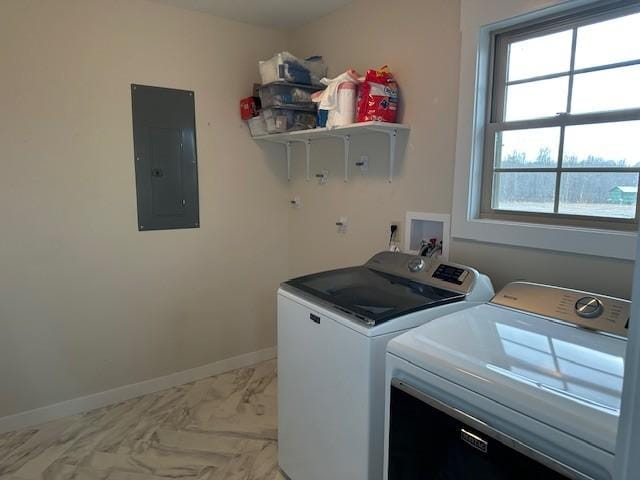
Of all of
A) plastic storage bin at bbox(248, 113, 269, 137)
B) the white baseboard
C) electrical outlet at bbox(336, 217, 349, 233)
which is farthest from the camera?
plastic storage bin at bbox(248, 113, 269, 137)

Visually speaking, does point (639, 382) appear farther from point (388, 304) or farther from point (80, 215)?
point (80, 215)

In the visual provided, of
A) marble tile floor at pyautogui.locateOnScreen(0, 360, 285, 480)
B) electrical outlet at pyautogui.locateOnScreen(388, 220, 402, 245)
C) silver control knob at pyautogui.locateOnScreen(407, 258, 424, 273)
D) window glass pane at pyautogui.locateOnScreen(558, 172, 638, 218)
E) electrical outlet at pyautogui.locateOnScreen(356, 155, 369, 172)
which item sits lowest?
marble tile floor at pyautogui.locateOnScreen(0, 360, 285, 480)

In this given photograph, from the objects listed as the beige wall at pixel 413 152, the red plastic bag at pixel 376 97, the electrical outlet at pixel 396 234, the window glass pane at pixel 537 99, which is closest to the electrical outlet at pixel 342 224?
the beige wall at pixel 413 152

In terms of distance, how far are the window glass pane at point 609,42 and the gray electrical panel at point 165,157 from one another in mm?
2067

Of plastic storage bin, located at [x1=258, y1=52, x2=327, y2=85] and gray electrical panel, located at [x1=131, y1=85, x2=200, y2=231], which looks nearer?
plastic storage bin, located at [x1=258, y1=52, x2=327, y2=85]

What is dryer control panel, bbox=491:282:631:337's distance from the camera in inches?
50.8

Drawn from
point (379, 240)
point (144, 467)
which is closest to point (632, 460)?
point (379, 240)

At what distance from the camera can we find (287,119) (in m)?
2.57

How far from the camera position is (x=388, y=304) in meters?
1.56

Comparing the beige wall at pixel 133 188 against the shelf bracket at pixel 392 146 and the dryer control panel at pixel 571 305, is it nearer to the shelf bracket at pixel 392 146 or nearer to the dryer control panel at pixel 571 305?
the shelf bracket at pixel 392 146

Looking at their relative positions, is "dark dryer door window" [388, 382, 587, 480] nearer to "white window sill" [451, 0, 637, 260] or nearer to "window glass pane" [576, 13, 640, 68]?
"white window sill" [451, 0, 637, 260]

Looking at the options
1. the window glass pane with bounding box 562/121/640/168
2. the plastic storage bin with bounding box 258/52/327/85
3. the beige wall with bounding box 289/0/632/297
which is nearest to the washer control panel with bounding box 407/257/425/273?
the beige wall with bounding box 289/0/632/297

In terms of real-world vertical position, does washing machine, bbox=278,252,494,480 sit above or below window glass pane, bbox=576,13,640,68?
below

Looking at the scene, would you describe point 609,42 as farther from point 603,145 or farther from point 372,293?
point 372,293
